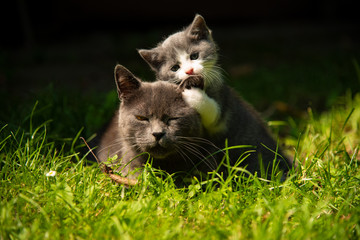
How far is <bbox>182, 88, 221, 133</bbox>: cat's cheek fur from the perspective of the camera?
2141 millimetres

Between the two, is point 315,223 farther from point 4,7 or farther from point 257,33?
point 4,7

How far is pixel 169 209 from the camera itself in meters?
1.66

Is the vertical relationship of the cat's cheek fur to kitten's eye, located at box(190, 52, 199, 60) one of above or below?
below

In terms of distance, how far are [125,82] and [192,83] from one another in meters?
0.42

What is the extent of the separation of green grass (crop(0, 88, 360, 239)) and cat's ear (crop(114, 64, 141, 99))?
52 cm

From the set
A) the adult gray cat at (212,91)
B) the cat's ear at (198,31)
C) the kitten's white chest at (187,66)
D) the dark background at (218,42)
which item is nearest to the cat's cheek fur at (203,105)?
the adult gray cat at (212,91)

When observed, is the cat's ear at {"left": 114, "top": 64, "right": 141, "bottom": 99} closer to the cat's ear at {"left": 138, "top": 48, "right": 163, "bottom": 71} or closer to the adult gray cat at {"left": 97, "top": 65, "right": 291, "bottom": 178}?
the adult gray cat at {"left": 97, "top": 65, "right": 291, "bottom": 178}

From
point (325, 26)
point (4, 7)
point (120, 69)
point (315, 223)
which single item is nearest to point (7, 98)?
point (120, 69)

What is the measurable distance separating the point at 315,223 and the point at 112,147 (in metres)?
1.40

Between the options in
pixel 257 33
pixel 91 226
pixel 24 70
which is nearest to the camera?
pixel 91 226

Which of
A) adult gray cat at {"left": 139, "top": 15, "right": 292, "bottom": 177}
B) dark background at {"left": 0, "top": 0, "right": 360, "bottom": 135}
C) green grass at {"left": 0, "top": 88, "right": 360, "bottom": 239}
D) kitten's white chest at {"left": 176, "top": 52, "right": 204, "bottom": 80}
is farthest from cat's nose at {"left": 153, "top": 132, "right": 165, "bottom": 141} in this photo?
dark background at {"left": 0, "top": 0, "right": 360, "bottom": 135}

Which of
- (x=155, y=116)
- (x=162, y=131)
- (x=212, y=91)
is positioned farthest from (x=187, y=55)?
(x=162, y=131)

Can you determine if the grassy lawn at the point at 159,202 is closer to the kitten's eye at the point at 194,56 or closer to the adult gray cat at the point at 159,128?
the adult gray cat at the point at 159,128

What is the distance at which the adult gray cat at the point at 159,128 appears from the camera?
204 centimetres
